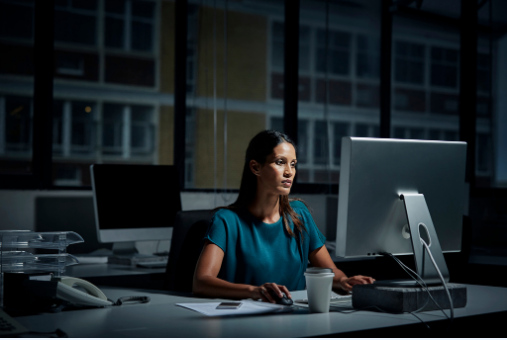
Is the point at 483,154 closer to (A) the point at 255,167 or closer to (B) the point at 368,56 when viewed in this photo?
(B) the point at 368,56

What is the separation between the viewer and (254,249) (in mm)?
1956

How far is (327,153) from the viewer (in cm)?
438

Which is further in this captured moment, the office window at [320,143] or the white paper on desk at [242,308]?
the office window at [320,143]

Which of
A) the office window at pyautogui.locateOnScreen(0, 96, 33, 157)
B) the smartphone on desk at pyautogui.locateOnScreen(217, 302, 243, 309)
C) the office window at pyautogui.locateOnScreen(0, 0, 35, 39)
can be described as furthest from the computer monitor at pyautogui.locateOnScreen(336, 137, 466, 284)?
the office window at pyautogui.locateOnScreen(0, 0, 35, 39)

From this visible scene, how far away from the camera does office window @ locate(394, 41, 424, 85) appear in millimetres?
4777

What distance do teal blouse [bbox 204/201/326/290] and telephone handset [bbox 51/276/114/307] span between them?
0.45 metres

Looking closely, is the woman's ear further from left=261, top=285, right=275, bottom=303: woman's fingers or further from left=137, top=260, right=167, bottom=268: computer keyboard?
left=137, top=260, right=167, bottom=268: computer keyboard

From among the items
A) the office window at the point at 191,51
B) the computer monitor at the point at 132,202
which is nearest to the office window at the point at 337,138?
the office window at the point at 191,51

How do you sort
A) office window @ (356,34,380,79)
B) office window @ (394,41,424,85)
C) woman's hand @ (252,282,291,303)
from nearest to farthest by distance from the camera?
woman's hand @ (252,282,291,303), office window @ (356,34,380,79), office window @ (394,41,424,85)

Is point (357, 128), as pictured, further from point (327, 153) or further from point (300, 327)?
point (300, 327)

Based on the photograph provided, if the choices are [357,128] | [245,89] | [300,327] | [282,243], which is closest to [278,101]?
[245,89]

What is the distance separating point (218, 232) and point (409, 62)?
3.57 metres

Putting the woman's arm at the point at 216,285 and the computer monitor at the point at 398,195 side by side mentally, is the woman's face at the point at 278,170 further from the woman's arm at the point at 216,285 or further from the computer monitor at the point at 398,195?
the computer monitor at the point at 398,195

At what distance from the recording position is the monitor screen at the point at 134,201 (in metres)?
2.98
